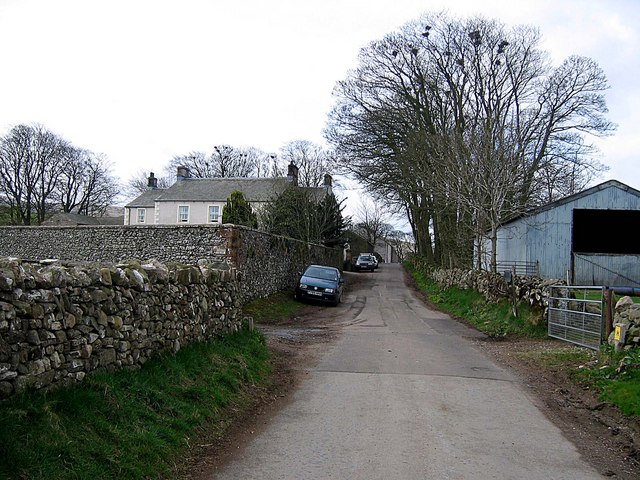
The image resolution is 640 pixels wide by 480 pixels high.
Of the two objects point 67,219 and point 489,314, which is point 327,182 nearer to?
point 489,314

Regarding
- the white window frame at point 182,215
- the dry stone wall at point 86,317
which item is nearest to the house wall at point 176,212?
the white window frame at point 182,215

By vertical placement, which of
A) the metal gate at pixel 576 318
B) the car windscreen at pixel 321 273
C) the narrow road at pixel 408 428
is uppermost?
the car windscreen at pixel 321 273

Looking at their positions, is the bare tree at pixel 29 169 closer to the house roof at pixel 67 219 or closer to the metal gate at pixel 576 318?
the house roof at pixel 67 219

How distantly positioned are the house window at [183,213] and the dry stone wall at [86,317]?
150ft

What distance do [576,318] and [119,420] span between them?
450 inches

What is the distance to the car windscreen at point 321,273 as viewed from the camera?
2647 centimetres

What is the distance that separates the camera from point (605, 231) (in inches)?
1062

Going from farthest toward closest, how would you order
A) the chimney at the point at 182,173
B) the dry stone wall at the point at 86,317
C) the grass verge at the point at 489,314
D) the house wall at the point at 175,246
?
1. the chimney at the point at 182,173
2. the house wall at the point at 175,246
3. the grass verge at the point at 489,314
4. the dry stone wall at the point at 86,317

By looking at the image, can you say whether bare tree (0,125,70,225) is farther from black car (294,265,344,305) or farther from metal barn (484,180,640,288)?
metal barn (484,180,640,288)

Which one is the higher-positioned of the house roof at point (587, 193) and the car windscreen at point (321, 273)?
the house roof at point (587, 193)

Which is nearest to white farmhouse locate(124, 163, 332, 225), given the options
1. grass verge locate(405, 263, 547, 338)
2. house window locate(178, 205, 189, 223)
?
house window locate(178, 205, 189, 223)

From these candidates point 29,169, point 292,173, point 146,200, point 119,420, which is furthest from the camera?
point 146,200

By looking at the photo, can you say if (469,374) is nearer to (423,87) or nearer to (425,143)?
(425,143)

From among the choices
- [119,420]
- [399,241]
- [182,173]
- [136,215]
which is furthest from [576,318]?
[399,241]
